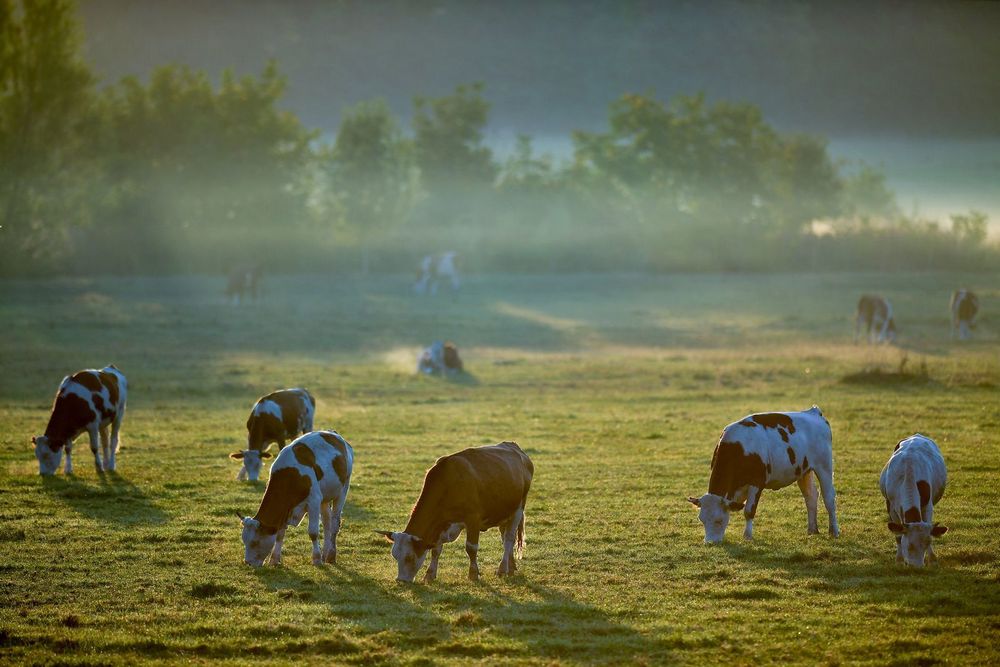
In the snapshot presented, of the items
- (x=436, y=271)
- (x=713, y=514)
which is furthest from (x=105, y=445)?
(x=436, y=271)

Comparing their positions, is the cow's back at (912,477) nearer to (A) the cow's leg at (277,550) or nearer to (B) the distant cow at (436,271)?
(A) the cow's leg at (277,550)

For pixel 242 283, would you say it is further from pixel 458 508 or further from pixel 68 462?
pixel 458 508

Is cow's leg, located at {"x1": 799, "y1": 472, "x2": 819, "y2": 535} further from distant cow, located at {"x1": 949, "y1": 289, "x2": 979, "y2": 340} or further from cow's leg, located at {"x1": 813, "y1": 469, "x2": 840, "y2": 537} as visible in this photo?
distant cow, located at {"x1": 949, "y1": 289, "x2": 979, "y2": 340}

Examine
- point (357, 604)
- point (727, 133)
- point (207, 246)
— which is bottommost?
point (357, 604)

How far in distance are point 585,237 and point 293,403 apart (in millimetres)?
73941

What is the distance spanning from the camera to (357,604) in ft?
39.4

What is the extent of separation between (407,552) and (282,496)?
1938 millimetres

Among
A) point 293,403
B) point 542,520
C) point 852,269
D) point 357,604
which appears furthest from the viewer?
point 852,269

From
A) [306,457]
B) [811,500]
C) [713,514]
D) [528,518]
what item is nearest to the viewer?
[306,457]

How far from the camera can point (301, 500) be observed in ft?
45.3

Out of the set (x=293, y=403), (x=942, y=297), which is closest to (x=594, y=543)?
(x=293, y=403)

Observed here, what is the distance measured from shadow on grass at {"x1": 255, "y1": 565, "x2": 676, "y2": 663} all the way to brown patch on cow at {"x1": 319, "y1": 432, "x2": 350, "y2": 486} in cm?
124

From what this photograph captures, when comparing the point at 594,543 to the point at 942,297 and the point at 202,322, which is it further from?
the point at 942,297

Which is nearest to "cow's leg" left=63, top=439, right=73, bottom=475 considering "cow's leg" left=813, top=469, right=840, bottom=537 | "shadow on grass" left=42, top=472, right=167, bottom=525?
"shadow on grass" left=42, top=472, right=167, bottom=525
